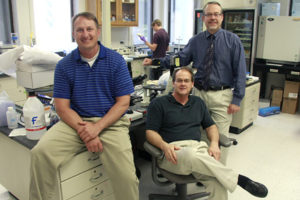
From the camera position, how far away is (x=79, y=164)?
1680 millimetres

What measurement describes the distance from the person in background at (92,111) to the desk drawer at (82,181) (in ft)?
0.20

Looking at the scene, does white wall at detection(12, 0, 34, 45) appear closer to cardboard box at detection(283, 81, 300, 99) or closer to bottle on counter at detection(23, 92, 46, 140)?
bottle on counter at detection(23, 92, 46, 140)

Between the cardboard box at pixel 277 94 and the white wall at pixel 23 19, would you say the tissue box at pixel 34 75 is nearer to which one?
the white wall at pixel 23 19

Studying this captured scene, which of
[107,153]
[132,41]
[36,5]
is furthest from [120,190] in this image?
[132,41]

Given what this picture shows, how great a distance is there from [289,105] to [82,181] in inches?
158

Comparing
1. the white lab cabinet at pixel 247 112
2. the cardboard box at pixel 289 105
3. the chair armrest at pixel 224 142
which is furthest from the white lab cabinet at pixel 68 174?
the cardboard box at pixel 289 105

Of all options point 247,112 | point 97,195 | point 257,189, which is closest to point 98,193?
point 97,195

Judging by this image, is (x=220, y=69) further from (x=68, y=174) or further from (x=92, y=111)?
(x=68, y=174)

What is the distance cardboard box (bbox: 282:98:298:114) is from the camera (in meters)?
4.64

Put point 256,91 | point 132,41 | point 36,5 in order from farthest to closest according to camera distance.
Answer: point 132,41 → point 36,5 → point 256,91

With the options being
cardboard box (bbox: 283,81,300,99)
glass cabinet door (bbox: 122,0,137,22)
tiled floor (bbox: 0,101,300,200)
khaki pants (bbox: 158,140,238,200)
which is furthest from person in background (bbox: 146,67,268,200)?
glass cabinet door (bbox: 122,0,137,22)

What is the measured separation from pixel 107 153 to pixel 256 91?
9.67 feet

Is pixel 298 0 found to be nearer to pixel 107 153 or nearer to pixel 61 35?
pixel 61 35

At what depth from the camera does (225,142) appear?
1993mm
